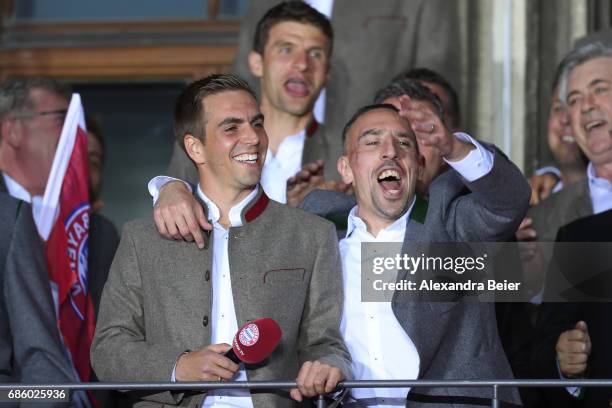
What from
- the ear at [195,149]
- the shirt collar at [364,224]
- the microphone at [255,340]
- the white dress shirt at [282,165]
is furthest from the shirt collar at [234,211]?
the white dress shirt at [282,165]

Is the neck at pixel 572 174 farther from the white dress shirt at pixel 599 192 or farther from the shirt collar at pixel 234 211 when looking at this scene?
the shirt collar at pixel 234 211

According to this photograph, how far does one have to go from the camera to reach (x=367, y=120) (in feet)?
13.7

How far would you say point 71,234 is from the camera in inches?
185

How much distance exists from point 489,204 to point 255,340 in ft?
2.75

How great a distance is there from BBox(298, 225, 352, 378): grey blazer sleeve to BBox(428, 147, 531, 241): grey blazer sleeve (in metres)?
0.35

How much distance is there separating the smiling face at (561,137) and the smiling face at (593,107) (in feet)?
1.02

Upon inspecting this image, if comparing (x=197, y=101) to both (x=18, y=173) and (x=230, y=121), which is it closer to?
(x=230, y=121)

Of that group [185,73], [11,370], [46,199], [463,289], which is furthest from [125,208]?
[463,289]

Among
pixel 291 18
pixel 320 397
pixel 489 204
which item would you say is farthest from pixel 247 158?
pixel 291 18

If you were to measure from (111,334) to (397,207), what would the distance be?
91 cm

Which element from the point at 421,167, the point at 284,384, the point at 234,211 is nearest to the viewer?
the point at 284,384

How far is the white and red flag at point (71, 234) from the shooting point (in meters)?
4.58

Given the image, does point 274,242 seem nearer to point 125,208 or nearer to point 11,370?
point 11,370

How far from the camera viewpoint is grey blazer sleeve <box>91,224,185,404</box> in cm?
372
